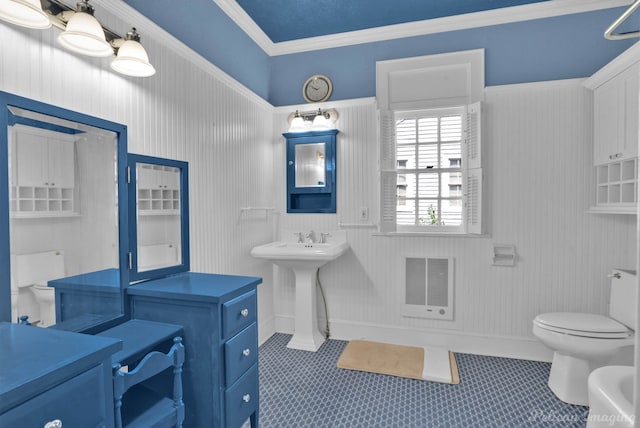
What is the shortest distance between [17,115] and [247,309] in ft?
4.20

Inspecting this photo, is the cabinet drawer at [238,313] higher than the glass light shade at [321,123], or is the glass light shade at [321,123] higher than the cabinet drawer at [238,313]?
the glass light shade at [321,123]

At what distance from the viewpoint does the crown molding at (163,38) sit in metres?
1.71

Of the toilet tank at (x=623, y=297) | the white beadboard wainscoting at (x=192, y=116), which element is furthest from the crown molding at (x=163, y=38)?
the toilet tank at (x=623, y=297)

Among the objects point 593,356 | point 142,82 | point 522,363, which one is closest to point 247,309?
point 142,82

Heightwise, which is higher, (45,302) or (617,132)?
(617,132)

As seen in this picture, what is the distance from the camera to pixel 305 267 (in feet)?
9.79

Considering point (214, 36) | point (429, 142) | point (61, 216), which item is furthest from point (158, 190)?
point (429, 142)

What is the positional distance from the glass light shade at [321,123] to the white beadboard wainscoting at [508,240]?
0.55ft

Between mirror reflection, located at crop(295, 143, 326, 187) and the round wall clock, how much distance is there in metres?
0.48

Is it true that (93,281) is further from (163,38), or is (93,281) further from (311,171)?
(311,171)

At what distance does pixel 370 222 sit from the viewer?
3246 millimetres

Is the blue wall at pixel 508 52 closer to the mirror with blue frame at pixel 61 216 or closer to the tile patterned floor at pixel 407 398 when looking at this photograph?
the mirror with blue frame at pixel 61 216

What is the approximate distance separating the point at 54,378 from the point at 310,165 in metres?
2.70

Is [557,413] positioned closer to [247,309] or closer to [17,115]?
[247,309]
